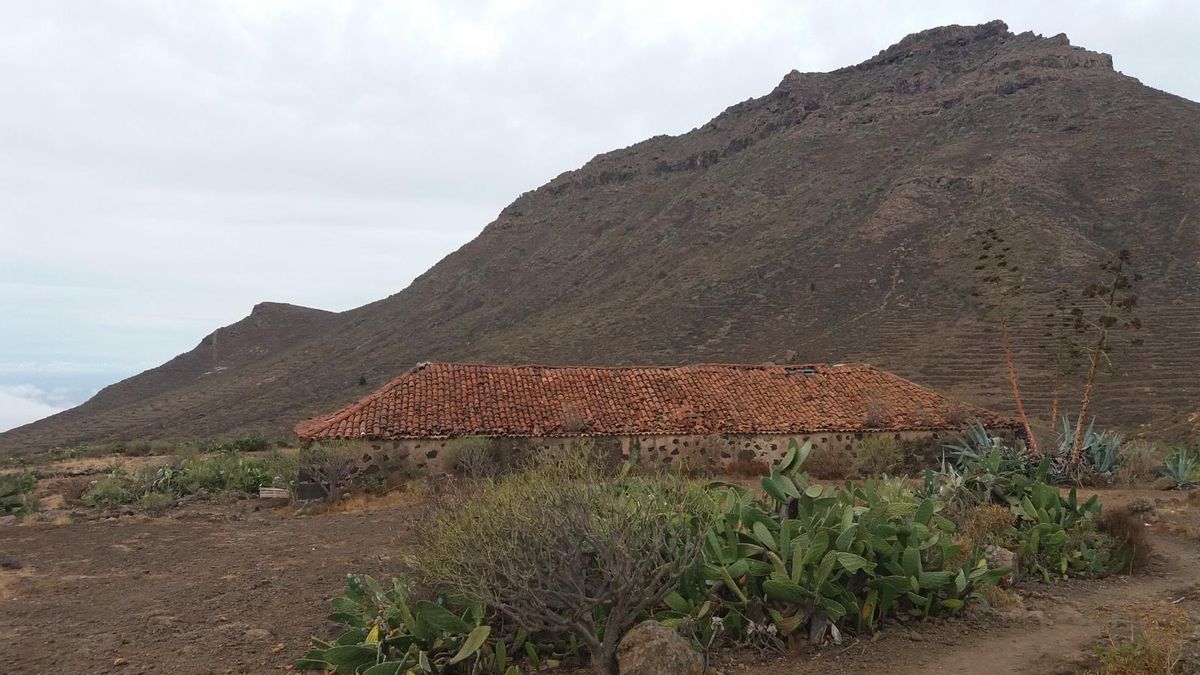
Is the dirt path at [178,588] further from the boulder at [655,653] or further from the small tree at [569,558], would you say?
the boulder at [655,653]

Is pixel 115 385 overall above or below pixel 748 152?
below

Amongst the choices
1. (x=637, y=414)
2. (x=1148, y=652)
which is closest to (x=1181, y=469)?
(x=637, y=414)

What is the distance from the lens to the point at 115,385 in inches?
2382

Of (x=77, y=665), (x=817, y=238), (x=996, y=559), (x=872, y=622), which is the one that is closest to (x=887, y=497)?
(x=996, y=559)

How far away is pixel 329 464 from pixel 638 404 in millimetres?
6539

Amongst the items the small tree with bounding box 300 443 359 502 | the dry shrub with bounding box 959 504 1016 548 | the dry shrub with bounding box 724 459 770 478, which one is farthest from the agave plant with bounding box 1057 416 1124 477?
the small tree with bounding box 300 443 359 502

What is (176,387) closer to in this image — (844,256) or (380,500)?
(844,256)

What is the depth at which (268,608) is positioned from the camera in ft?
24.1

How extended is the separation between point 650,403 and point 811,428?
349 centimetres

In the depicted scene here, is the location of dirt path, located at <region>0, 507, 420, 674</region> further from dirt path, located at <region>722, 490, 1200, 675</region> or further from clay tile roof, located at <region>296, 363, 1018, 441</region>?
dirt path, located at <region>722, 490, 1200, 675</region>

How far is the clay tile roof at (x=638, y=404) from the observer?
1507 cm

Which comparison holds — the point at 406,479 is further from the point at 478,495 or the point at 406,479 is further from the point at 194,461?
the point at 478,495

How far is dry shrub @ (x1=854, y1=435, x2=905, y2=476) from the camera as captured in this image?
14.9 metres

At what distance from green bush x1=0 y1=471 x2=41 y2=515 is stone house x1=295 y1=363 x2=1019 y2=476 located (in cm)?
561
